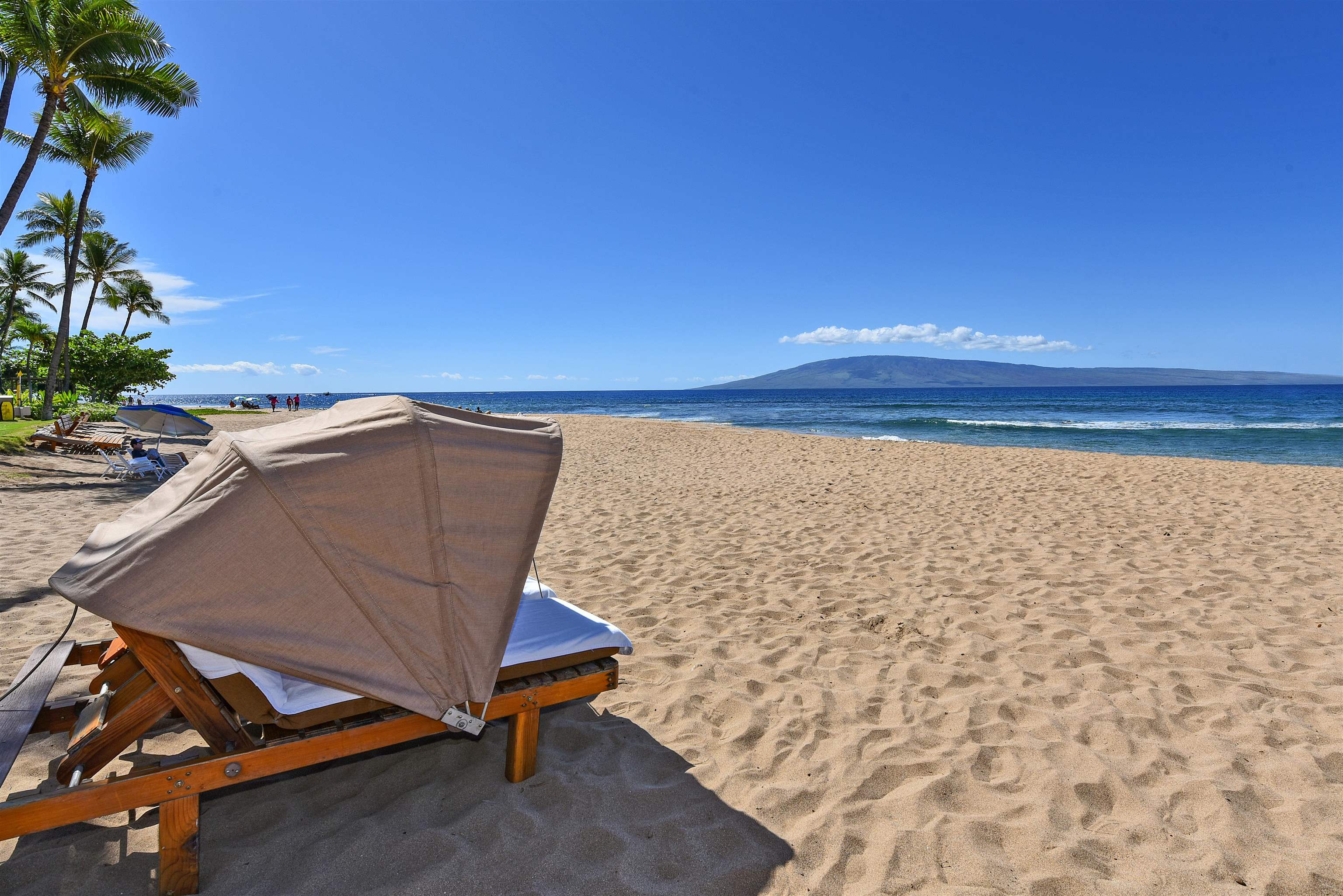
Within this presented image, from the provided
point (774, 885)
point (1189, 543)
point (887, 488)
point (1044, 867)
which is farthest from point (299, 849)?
point (887, 488)

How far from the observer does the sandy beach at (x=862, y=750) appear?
8.37ft

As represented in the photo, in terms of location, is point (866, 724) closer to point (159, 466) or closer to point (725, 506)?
point (725, 506)

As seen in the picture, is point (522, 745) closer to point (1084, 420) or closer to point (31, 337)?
point (1084, 420)

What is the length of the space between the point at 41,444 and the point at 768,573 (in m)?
18.4

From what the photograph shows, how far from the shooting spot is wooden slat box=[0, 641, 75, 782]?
2332 mm

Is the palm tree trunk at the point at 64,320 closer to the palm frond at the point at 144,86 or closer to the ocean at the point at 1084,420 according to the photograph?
the palm frond at the point at 144,86

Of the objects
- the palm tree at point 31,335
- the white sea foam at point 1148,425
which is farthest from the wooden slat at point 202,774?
the palm tree at point 31,335

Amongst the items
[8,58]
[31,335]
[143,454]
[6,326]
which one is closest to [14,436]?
[143,454]

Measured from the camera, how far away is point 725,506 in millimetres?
9602

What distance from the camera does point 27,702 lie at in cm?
271

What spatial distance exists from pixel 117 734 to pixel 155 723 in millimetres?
171

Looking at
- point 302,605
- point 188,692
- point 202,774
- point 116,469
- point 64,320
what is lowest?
point 116,469

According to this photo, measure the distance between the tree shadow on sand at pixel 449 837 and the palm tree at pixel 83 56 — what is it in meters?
15.0

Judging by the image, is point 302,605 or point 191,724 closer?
point 302,605
